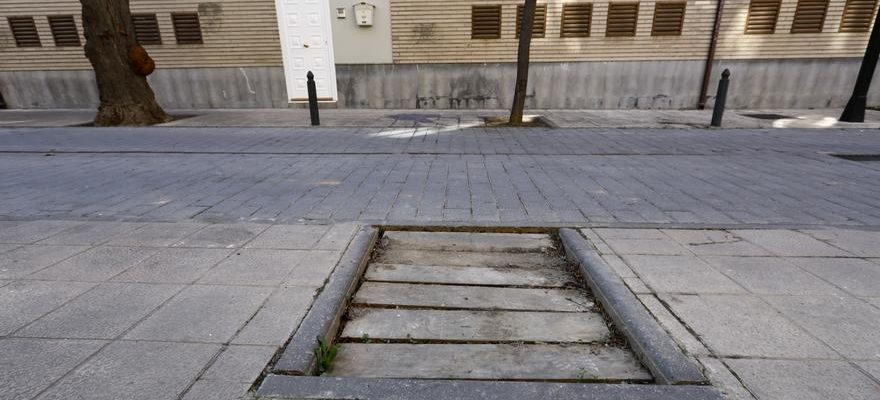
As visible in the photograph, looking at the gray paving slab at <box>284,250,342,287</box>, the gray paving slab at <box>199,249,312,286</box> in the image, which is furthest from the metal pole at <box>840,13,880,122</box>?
the gray paving slab at <box>199,249,312,286</box>

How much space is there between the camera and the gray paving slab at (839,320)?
1.99 meters

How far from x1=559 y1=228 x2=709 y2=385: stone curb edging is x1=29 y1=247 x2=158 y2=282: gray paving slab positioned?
10.3 ft

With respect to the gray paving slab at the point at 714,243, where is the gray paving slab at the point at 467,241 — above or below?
below

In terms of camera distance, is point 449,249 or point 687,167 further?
point 687,167

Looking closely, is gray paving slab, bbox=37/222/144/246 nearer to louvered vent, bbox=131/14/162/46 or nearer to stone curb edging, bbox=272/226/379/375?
stone curb edging, bbox=272/226/379/375

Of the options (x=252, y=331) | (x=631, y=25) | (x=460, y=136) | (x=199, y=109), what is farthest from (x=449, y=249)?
(x=199, y=109)

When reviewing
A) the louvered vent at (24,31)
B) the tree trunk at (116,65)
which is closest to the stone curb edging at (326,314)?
the tree trunk at (116,65)

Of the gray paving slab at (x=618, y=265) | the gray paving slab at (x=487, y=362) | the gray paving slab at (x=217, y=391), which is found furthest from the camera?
the gray paving slab at (x=618, y=265)

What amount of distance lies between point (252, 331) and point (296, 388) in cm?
54

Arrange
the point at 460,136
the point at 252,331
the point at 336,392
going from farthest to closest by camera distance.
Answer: the point at 460,136 < the point at 252,331 < the point at 336,392

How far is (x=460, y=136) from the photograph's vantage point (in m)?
8.41

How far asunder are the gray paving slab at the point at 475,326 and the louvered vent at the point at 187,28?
13082mm

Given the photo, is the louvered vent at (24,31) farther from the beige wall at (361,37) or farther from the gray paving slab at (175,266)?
the gray paving slab at (175,266)

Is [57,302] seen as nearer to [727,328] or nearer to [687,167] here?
[727,328]
